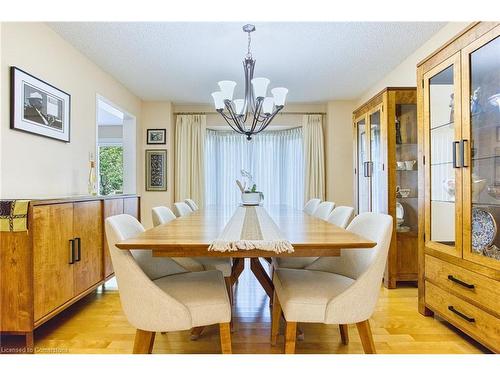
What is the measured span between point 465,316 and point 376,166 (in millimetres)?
1891

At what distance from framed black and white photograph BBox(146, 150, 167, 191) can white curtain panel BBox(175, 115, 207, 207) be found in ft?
0.72

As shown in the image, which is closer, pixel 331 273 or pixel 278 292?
pixel 278 292

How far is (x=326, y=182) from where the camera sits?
17.4 ft

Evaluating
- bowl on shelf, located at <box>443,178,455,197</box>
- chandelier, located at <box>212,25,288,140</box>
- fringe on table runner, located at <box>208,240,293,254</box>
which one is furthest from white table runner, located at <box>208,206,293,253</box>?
chandelier, located at <box>212,25,288,140</box>

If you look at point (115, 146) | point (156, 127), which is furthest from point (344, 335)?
point (115, 146)

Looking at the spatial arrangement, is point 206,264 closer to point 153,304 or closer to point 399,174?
point 153,304

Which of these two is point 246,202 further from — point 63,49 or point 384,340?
point 63,49

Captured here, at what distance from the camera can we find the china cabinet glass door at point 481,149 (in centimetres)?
189

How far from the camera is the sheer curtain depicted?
575 cm

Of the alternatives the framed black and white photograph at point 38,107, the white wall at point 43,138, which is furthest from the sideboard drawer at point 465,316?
the framed black and white photograph at point 38,107

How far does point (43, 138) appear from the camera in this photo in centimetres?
269
